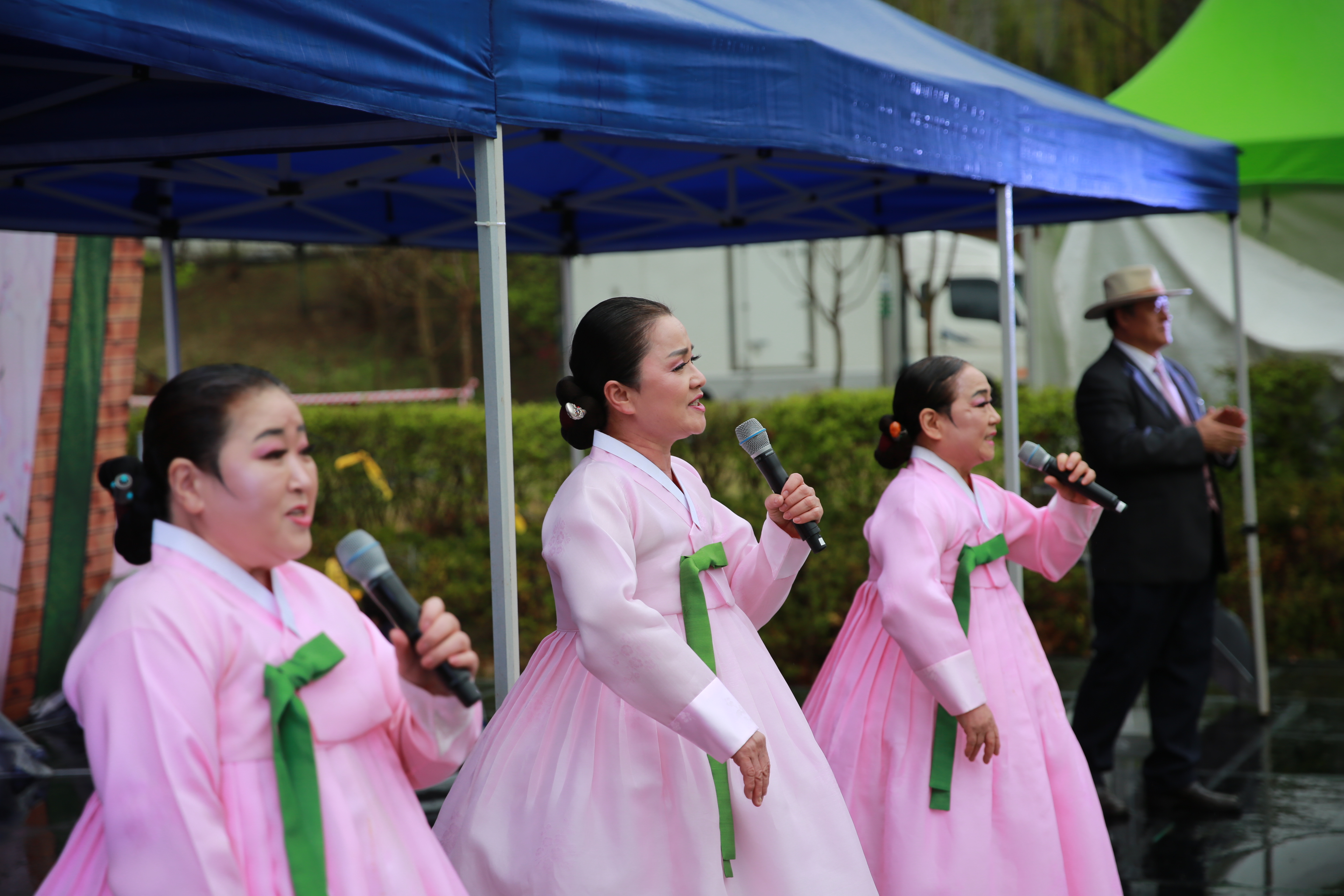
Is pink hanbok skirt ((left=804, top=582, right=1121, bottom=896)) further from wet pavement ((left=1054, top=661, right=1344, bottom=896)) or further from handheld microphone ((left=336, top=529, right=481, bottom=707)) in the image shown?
handheld microphone ((left=336, top=529, right=481, bottom=707))

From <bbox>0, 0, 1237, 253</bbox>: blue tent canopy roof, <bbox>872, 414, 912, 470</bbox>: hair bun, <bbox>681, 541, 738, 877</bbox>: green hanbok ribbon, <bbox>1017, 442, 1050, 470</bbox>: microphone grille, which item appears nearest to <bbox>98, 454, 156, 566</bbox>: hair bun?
<bbox>0, 0, 1237, 253</bbox>: blue tent canopy roof

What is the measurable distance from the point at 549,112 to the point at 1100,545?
→ 317cm

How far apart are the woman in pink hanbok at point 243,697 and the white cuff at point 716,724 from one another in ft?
1.50

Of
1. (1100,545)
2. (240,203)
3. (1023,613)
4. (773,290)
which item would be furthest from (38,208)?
(773,290)

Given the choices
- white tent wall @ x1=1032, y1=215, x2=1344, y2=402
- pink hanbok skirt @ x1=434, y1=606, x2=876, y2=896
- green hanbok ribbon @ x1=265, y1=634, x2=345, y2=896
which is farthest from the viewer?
white tent wall @ x1=1032, y1=215, x2=1344, y2=402

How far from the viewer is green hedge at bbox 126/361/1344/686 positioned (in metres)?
7.64

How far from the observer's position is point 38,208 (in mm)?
4867

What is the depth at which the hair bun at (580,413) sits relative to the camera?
282 cm

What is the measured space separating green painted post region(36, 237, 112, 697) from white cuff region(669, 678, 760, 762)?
5469mm

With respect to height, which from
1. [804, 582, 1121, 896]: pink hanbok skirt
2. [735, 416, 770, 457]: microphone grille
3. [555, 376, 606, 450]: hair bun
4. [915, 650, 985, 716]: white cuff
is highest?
[555, 376, 606, 450]: hair bun

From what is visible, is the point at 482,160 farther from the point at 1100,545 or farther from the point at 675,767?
the point at 1100,545

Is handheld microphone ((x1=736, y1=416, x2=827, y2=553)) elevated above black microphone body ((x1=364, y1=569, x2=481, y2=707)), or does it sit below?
above

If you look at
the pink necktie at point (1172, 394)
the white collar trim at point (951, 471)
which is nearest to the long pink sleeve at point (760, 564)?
the white collar trim at point (951, 471)

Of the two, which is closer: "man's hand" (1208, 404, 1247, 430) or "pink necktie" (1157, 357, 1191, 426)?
"man's hand" (1208, 404, 1247, 430)
